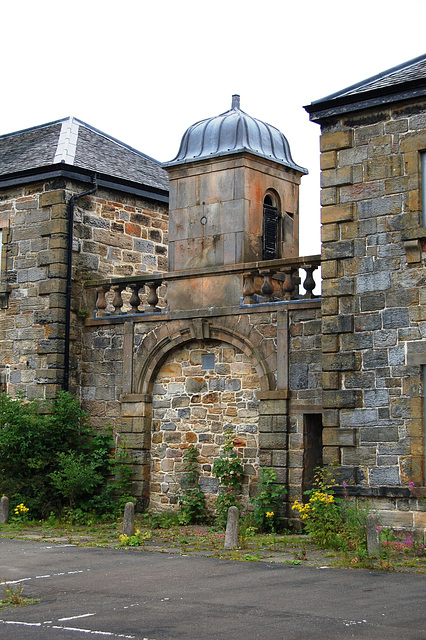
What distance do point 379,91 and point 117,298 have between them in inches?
257

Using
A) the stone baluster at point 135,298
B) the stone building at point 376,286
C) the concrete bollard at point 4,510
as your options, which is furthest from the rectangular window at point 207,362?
the concrete bollard at point 4,510

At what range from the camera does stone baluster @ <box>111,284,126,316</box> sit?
17703mm

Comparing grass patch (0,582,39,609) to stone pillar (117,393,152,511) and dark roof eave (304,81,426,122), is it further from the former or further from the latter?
dark roof eave (304,81,426,122)

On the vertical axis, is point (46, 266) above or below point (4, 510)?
above

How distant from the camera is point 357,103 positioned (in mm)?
13984

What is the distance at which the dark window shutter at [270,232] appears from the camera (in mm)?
16719

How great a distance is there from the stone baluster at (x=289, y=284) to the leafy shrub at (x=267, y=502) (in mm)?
2837

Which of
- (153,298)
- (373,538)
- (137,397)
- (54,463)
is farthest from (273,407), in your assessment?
(54,463)

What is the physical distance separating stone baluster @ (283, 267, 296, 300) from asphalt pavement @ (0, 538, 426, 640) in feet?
16.1

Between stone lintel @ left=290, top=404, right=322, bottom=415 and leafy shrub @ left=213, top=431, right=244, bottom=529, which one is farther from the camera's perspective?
leafy shrub @ left=213, top=431, right=244, bottom=529

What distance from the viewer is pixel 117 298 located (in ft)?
58.3

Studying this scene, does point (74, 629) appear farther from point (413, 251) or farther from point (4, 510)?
point (4, 510)

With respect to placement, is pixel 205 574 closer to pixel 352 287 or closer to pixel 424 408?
pixel 424 408

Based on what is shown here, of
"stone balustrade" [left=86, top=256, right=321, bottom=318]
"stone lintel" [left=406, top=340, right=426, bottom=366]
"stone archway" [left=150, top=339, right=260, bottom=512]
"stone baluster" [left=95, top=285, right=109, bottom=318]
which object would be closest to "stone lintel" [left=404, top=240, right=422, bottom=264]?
"stone lintel" [left=406, top=340, right=426, bottom=366]
